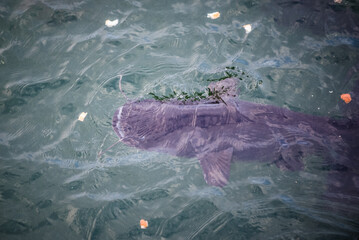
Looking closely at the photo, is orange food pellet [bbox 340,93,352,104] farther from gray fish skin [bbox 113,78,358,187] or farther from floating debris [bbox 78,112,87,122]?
floating debris [bbox 78,112,87,122]

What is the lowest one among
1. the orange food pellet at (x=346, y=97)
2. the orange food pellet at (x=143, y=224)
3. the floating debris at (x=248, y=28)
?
the orange food pellet at (x=143, y=224)

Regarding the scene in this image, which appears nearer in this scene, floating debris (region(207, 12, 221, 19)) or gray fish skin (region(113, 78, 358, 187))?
gray fish skin (region(113, 78, 358, 187))

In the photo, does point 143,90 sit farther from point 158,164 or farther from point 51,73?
point 51,73

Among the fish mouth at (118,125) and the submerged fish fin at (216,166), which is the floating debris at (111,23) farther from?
the submerged fish fin at (216,166)

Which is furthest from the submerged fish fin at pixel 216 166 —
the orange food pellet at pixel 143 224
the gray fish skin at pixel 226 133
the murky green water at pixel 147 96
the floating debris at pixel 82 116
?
the floating debris at pixel 82 116

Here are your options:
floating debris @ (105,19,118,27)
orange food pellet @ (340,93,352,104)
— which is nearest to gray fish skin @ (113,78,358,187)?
orange food pellet @ (340,93,352,104)

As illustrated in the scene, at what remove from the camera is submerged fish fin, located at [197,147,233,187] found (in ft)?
11.8

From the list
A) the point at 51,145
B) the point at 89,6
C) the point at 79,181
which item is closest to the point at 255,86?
the point at 79,181

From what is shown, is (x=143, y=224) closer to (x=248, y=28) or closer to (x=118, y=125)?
(x=118, y=125)

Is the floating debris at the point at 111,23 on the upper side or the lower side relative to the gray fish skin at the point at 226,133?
upper

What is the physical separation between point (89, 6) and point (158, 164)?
3810 mm

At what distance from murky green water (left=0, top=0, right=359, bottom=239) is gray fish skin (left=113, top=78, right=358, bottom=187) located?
21cm

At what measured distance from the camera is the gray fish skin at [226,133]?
353 centimetres

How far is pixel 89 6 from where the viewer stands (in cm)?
541
